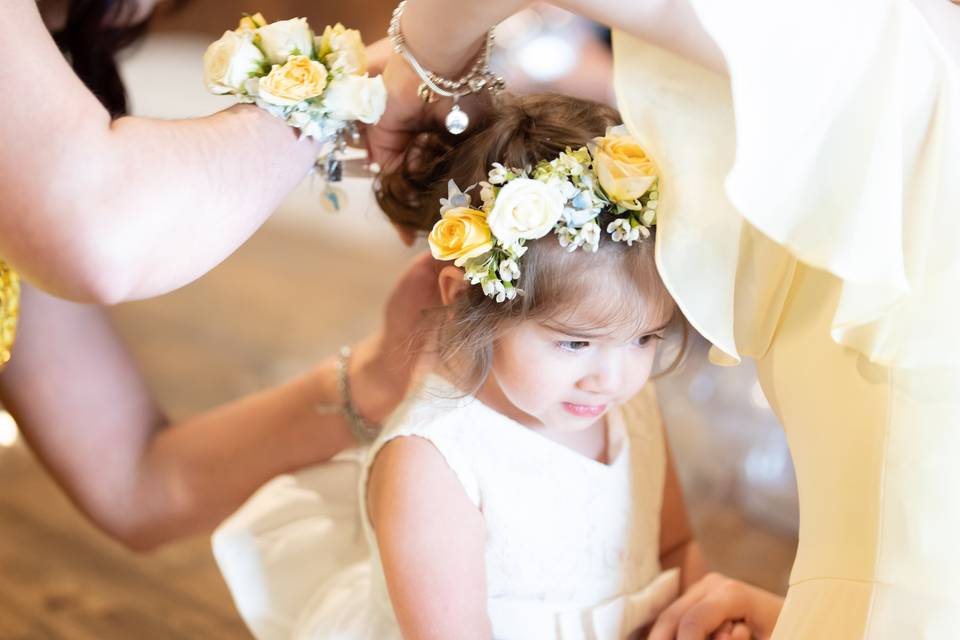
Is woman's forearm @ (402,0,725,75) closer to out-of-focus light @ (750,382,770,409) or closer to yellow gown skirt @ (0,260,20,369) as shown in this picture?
yellow gown skirt @ (0,260,20,369)

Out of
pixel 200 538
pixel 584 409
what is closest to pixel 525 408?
pixel 584 409

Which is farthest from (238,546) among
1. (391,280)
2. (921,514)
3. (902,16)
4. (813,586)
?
(391,280)

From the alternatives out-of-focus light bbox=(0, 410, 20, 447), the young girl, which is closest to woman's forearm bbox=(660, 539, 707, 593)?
the young girl

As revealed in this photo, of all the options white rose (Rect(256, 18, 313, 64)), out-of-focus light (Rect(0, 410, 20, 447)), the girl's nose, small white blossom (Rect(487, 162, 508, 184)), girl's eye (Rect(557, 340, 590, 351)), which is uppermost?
white rose (Rect(256, 18, 313, 64))

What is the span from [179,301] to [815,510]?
262 cm

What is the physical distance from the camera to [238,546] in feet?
4.66

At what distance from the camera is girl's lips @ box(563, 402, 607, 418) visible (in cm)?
110

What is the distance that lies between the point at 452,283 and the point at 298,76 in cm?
29

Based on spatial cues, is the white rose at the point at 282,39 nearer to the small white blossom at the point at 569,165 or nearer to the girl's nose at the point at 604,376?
the small white blossom at the point at 569,165

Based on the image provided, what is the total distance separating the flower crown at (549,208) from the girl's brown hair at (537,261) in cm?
3

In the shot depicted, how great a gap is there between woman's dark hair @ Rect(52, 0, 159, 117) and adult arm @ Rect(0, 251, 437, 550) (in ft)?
1.03

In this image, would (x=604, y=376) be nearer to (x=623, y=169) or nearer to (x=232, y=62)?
(x=623, y=169)

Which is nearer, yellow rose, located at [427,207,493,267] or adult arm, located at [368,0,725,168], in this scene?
adult arm, located at [368,0,725,168]

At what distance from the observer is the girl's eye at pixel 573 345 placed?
3.46 ft
